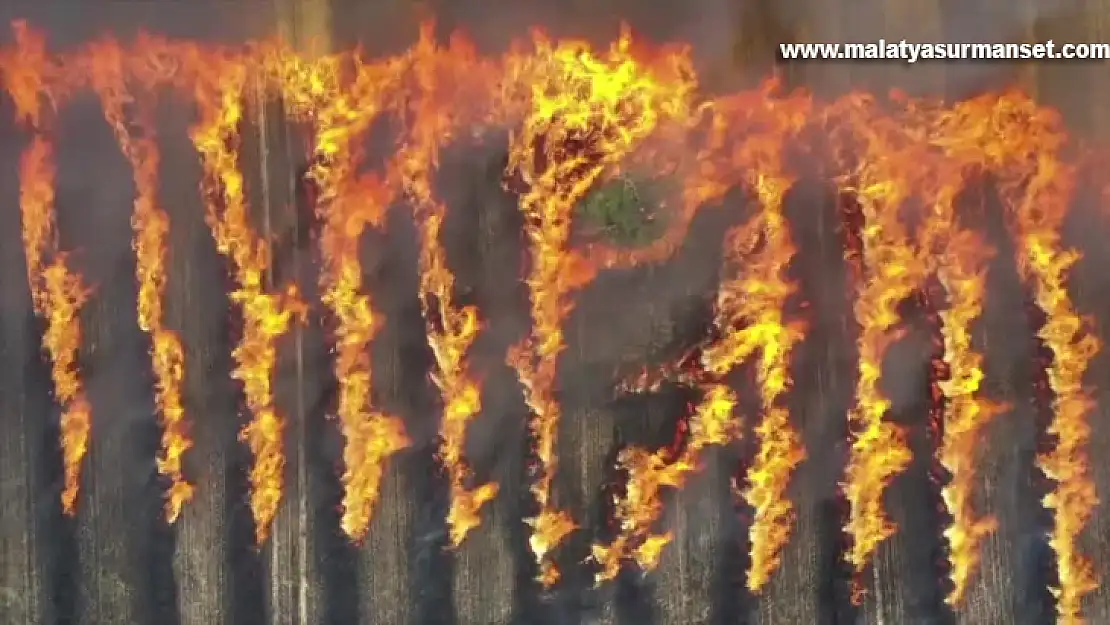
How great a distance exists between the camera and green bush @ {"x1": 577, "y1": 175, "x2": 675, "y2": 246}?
105cm

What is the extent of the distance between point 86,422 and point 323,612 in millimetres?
327

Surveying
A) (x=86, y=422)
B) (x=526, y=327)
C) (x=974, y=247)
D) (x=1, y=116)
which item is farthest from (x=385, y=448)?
(x=974, y=247)

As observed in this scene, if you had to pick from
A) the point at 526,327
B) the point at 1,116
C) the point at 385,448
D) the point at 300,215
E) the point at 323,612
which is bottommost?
the point at 323,612

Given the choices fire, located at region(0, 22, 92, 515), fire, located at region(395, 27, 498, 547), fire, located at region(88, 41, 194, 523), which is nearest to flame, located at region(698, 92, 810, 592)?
fire, located at region(395, 27, 498, 547)

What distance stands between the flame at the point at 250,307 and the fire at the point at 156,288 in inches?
2.1

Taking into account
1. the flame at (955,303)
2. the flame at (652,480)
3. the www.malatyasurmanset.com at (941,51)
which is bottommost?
the flame at (652,480)

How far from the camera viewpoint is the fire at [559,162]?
105 cm

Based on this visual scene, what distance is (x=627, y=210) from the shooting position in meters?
1.05

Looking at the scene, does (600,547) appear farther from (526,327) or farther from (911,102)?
(911,102)

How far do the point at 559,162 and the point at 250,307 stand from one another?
1.21ft

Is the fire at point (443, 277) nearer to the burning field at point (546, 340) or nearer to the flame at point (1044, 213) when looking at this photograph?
the burning field at point (546, 340)

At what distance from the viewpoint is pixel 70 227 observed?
1.04m

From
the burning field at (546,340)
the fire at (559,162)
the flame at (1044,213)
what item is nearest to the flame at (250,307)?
the burning field at (546,340)

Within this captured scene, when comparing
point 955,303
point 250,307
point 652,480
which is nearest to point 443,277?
point 250,307
